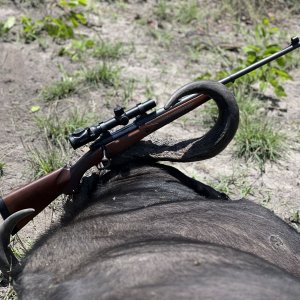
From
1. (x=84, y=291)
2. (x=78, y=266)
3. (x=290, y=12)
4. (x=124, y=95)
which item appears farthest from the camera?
(x=290, y=12)

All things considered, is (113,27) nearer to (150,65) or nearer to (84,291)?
(150,65)

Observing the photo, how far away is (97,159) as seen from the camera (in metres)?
3.44

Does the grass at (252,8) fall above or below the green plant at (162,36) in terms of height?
below

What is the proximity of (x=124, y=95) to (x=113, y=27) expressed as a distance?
155 cm

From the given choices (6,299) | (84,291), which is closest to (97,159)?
(6,299)

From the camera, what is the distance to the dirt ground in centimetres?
467

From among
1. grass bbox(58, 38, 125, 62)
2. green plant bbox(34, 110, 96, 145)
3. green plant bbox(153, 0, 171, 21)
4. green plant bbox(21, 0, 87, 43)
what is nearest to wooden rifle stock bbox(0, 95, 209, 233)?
green plant bbox(34, 110, 96, 145)

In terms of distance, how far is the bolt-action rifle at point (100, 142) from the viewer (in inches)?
129

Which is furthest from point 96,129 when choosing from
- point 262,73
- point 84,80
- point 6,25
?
point 6,25

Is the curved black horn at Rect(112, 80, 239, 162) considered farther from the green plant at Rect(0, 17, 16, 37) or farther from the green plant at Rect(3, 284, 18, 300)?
the green plant at Rect(0, 17, 16, 37)

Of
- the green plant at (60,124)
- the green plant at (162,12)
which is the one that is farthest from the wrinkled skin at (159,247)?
the green plant at (162,12)

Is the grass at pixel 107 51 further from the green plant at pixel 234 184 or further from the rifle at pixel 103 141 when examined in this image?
the rifle at pixel 103 141

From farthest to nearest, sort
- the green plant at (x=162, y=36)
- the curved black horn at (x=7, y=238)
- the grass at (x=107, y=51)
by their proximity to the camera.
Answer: the green plant at (x=162, y=36), the grass at (x=107, y=51), the curved black horn at (x=7, y=238)

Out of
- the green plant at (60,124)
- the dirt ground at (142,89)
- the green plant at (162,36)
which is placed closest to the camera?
the dirt ground at (142,89)
